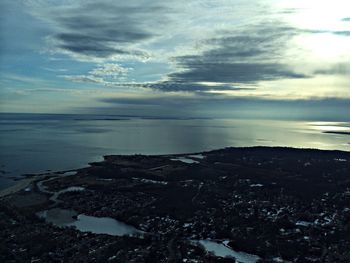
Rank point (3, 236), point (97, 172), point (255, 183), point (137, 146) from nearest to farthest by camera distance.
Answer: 1. point (3, 236)
2. point (255, 183)
3. point (97, 172)
4. point (137, 146)

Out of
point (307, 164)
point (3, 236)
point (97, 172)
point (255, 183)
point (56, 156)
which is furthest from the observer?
point (56, 156)

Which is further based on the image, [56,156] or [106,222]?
[56,156]

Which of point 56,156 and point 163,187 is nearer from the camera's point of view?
point 163,187

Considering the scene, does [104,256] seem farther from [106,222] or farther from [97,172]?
[97,172]

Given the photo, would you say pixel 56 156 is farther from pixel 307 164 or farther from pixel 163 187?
pixel 307 164

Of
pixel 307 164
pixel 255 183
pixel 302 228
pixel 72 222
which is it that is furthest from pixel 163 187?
pixel 307 164

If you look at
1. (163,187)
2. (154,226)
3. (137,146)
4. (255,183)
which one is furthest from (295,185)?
(137,146)
